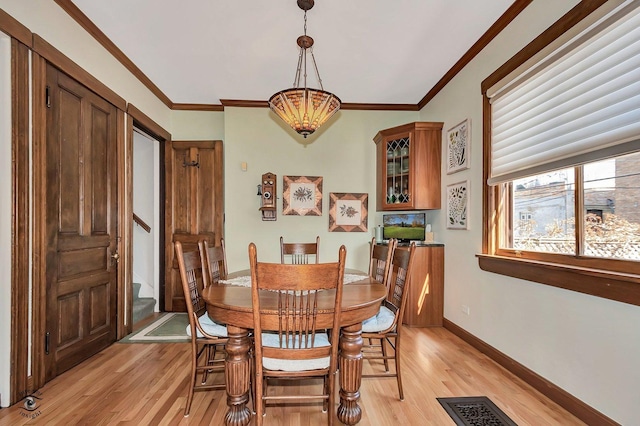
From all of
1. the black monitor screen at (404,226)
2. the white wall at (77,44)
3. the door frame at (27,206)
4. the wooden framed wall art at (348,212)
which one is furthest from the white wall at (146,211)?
the black monitor screen at (404,226)

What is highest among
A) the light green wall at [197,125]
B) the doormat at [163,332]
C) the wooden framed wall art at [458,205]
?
the light green wall at [197,125]

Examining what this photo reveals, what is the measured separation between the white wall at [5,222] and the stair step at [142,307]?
1766 mm

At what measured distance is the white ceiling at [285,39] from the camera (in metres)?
2.40

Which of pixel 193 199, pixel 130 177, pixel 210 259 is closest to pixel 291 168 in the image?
pixel 193 199

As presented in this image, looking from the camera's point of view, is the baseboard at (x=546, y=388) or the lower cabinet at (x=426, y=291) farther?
the lower cabinet at (x=426, y=291)

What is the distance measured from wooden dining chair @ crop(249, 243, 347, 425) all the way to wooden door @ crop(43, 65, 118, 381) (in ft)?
6.02

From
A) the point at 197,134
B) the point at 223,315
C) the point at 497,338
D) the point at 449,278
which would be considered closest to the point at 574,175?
the point at 497,338

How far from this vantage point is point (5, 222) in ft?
6.45

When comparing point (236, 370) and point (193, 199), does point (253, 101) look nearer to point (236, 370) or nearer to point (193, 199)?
point (193, 199)

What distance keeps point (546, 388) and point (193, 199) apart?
4.15m

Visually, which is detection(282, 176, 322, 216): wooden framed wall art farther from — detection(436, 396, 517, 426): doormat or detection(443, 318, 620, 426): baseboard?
detection(436, 396, 517, 426): doormat

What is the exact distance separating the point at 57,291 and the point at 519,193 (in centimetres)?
374

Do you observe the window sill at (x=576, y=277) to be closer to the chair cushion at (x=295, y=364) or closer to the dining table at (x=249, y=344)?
the dining table at (x=249, y=344)

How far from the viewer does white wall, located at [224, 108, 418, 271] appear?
421 centimetres
